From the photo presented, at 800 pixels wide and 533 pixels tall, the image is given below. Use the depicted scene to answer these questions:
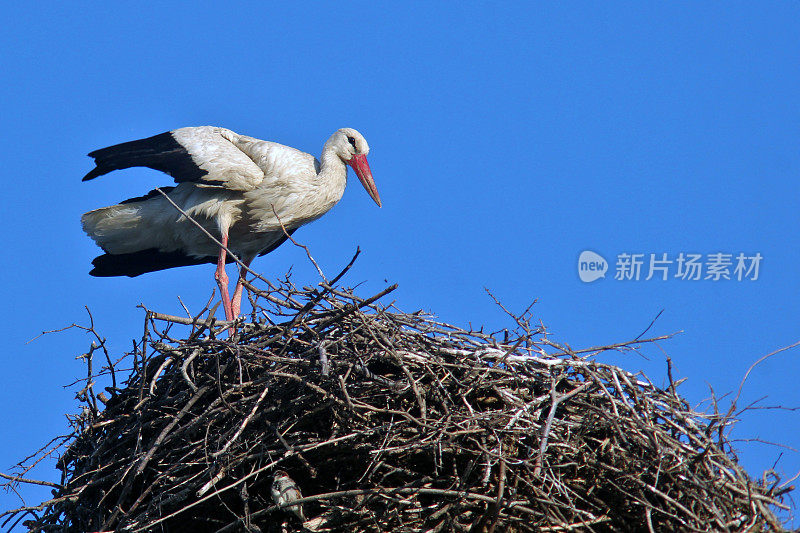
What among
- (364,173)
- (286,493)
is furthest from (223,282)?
(286,493)

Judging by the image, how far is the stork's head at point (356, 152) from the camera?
6.66 metres

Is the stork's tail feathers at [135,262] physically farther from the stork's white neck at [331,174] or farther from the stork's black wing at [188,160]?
the stork's white neck at [331,174]

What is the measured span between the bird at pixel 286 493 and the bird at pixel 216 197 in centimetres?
234

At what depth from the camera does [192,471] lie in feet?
13.2

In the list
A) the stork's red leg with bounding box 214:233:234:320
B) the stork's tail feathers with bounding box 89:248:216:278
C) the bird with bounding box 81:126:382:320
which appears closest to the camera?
the bird with bounding box 81:126:382:320

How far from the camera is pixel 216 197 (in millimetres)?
6207

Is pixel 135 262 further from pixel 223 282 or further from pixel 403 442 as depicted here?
pixel 403 442

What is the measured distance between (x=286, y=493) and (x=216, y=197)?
2.82 meters

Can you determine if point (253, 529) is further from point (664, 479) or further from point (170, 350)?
point (664, 479)

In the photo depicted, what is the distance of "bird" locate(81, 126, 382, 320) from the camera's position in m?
6.08

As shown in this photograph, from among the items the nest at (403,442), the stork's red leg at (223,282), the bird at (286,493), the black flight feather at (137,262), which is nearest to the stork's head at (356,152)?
the black flight feather at (137,262)

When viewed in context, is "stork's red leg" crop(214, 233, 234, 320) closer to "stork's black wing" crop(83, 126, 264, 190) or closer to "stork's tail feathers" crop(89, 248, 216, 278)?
"stork's tail feathers" crop(89, 248, 216, 278)

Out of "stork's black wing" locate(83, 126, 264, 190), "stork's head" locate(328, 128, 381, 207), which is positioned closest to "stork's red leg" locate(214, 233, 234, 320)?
"stork's black wing" locate(83, 126, 264, 190)

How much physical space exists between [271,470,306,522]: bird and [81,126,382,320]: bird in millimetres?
2341
